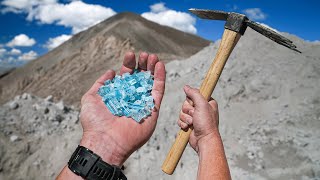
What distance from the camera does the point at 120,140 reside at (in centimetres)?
278

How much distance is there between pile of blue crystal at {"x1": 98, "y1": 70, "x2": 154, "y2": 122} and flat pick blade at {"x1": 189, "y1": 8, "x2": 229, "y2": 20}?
83cm

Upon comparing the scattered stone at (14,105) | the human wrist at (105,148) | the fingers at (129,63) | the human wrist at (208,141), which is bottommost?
the scattered stone at (14,105)

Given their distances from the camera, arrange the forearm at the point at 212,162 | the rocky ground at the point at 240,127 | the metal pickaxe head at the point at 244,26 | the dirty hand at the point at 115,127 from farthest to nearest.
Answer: the rocky ground at the point at 240,127, the metal pickaxe head at the point at 244,26, the dirty hand at the point at 115,127, the forearm at the point at 212,162

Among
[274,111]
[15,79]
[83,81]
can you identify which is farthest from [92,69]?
[274,111]

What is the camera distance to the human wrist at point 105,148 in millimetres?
2668

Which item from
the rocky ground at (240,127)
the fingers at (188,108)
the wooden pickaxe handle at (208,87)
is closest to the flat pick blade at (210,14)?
the wooden pickaxe handle at (208,87)

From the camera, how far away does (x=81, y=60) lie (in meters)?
24.9

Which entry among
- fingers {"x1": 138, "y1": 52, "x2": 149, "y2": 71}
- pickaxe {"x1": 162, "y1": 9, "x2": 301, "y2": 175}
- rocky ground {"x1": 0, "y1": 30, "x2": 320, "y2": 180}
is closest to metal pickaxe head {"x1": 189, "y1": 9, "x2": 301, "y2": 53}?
pickaxe {"x1": 162, "y1": 9, "x2": 301, "y2": 175}

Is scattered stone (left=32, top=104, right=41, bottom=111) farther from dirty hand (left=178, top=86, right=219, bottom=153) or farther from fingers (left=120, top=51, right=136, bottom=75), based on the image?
dirty hand (left=178, top=86, right=219, bottom=153)

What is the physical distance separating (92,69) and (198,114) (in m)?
21.1

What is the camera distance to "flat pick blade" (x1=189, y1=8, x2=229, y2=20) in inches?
121

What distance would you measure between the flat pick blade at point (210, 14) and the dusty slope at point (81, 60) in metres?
15.3

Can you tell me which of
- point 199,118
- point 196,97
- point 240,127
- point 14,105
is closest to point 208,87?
point 196,97

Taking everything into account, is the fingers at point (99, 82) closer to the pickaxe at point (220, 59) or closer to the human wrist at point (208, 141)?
the pickaxe at point (220, 59)
